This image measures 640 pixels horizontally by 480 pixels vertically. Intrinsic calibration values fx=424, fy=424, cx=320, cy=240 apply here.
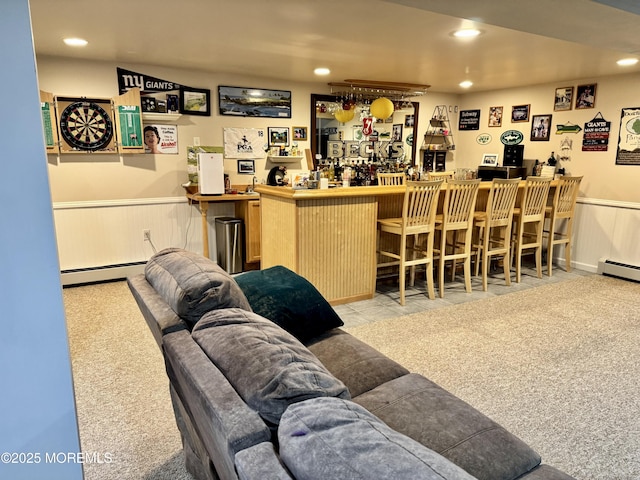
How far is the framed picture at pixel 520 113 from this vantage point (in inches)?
233

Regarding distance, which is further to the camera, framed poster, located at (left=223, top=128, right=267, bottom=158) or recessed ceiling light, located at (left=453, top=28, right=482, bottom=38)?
framed poster, located at (left=223, top=128, right=267, bottom=158)

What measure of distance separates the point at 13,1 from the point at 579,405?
3.09m

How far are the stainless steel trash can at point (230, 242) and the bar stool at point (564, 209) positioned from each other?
372 centimetres

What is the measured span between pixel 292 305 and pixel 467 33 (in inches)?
97.6

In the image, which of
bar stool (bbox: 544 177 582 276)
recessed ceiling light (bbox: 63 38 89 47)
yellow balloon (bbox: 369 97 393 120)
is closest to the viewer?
recessed ceiling light (bbox: 63 38 89 47)

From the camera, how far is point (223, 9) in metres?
2.68

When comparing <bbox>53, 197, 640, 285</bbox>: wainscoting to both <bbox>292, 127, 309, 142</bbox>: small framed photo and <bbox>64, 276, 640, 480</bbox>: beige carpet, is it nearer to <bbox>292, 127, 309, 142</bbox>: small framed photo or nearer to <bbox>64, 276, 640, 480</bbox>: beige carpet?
<bbox>64, 276, 640, 480</bbox>: beige carpet

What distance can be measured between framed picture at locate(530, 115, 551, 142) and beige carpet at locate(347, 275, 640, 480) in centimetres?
232

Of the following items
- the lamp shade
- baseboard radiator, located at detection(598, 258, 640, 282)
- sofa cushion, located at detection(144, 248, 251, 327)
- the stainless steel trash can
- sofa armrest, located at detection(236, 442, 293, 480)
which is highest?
the lamp shade

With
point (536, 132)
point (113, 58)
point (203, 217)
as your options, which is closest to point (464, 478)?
point (203, 217)

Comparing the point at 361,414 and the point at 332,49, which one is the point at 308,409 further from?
the point at 332,49

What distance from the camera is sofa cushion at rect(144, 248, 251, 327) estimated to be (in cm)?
155

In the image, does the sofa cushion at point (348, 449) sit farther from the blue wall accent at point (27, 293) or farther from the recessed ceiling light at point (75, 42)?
the recessed ceiling light at point (75, 42)

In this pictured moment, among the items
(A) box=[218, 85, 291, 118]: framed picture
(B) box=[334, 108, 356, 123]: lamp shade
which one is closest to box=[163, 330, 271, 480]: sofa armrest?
(A) box=[218, 85, 291, 118]: framed picture
